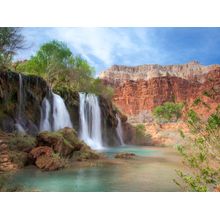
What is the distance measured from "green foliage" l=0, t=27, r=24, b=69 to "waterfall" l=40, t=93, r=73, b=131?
5.70ft

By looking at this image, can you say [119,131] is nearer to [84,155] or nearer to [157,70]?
[157,70]

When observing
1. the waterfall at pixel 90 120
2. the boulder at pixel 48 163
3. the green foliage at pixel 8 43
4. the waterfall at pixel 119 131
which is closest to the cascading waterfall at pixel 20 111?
the green foliage at pixel 8 43

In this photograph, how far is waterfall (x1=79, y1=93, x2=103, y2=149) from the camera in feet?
34.6

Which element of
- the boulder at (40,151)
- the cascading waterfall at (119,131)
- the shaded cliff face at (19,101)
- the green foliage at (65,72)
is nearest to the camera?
the boulder at (40,151)

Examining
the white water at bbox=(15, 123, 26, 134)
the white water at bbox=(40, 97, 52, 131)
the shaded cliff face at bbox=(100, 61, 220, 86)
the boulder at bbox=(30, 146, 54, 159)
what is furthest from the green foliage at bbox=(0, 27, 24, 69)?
the shaded cliff face at bbox=(100, 61, 220, 86)

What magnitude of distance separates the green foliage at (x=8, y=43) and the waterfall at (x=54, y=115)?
5.70 feet

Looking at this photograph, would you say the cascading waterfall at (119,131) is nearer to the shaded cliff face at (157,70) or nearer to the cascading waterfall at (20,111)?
the shaded cliff face at (157,70)

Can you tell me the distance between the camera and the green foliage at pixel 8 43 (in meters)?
5.79

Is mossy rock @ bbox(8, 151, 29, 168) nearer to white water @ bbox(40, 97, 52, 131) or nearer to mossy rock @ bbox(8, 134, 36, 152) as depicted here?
mossy rock @ bbox(8, 134, 36, 152)

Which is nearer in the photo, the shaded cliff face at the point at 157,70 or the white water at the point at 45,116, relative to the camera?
the white water at the point at 45,116

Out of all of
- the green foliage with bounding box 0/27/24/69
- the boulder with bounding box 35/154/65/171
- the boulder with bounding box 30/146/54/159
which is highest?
the green foliage with bounding box 0/27/24/69

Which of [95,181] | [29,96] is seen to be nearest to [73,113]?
[29,96]

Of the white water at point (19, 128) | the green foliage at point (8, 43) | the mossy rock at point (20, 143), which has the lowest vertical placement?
the mossy rock at point (20, 143)
